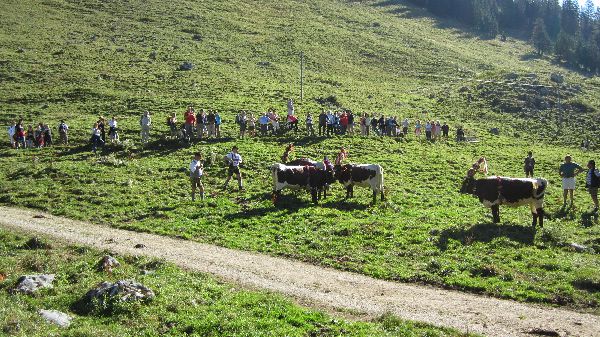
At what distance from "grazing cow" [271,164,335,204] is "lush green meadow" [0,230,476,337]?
1035cm

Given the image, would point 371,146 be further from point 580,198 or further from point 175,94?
point 175,94

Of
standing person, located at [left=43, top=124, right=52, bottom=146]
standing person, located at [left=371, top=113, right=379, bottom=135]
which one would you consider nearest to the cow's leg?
standing person, located at [left=371, top=113, right=379, bottom=135]

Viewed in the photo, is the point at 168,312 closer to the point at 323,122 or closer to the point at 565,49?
the point at 323,122

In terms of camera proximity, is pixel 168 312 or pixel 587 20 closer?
pixel 168 312

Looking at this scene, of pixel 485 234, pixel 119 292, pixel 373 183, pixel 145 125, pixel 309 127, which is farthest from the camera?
pixel 309 127

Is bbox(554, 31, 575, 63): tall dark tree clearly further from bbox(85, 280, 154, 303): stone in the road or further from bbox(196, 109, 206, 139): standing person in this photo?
bbox(85, 280, 154, 303): stone in the road

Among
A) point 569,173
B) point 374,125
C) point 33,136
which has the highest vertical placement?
point 374,125

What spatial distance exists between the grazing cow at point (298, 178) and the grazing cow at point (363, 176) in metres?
1.42

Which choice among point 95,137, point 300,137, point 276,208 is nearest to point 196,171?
point 276,208

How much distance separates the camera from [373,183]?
27828 mm

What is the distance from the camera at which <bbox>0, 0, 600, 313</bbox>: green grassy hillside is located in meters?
20.3

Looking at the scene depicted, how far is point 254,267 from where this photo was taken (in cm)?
1853

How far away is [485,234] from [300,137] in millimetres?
22425

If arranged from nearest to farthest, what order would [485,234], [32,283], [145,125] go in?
[32,283], [485,234], [145,125]
